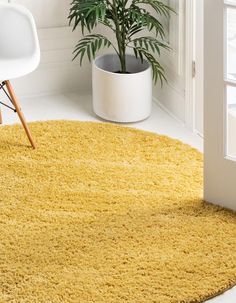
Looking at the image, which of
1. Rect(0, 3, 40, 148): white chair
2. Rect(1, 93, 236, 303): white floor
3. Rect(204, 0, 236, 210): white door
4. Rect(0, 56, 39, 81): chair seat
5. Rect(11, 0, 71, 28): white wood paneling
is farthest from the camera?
Rect(11, 0, 71, 28): white wood paneling

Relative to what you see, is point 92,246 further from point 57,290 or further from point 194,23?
point 194,23

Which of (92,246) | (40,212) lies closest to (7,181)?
(40,212)

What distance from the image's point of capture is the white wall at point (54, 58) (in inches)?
198

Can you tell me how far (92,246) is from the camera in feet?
11.6

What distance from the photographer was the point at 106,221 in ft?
12.2

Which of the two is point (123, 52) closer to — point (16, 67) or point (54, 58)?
point (54, 58)

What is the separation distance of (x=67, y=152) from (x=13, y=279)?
118cm

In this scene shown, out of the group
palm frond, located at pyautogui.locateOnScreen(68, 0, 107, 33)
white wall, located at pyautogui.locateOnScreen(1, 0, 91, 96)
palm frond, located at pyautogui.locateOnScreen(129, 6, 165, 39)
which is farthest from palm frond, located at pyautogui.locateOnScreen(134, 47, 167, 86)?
white wall, located at pyautogui.locateOnScreen(1, 0, 91, 96)

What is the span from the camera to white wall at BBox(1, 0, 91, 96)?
16.5 ft

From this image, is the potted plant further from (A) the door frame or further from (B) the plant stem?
(A) the door frame

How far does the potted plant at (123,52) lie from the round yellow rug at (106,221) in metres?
0.14

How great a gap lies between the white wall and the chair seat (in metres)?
0.71

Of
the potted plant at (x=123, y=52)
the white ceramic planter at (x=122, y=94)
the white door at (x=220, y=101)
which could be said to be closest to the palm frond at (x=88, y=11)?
the potted plant at (x=123, y=52)

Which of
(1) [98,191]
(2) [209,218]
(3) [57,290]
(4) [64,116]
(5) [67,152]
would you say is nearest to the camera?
(3) [57,290]
